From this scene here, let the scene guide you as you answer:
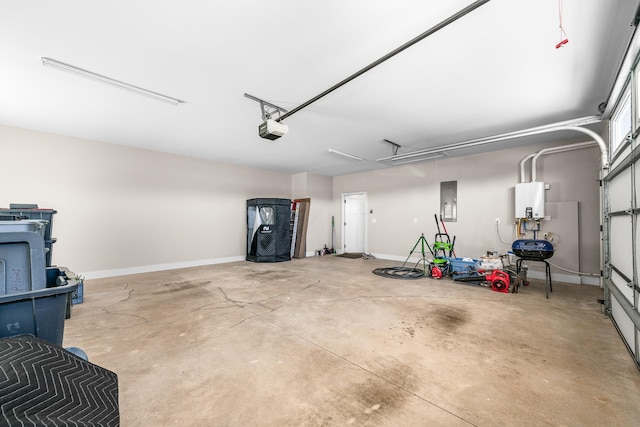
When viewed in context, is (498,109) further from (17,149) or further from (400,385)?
(17,149)

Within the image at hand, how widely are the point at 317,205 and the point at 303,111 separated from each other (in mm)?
5052

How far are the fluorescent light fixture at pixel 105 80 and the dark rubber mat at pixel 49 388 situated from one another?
118 inches

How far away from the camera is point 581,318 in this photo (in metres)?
3.03

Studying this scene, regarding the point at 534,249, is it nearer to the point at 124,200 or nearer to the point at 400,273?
the point at 400,273

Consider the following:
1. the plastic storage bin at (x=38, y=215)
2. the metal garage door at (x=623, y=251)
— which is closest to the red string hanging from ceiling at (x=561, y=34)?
the metal garage door at (x=623, y=251)

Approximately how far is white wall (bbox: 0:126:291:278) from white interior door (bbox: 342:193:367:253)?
11.3 ft

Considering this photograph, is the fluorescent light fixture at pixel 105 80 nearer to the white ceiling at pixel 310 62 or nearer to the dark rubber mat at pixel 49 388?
the white ceiling at pixel 310 62

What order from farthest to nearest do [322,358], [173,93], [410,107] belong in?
[410,107] < [173,93] < [322,358]

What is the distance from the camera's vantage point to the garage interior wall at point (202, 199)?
4.70 m

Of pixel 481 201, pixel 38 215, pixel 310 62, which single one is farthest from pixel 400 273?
pixel 38 215

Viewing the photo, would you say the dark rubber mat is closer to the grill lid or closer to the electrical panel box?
the grill lid

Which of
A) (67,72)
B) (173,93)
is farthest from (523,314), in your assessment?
(67,72)

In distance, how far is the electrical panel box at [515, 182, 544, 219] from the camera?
4938 mm

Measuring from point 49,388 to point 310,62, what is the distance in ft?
9.51
